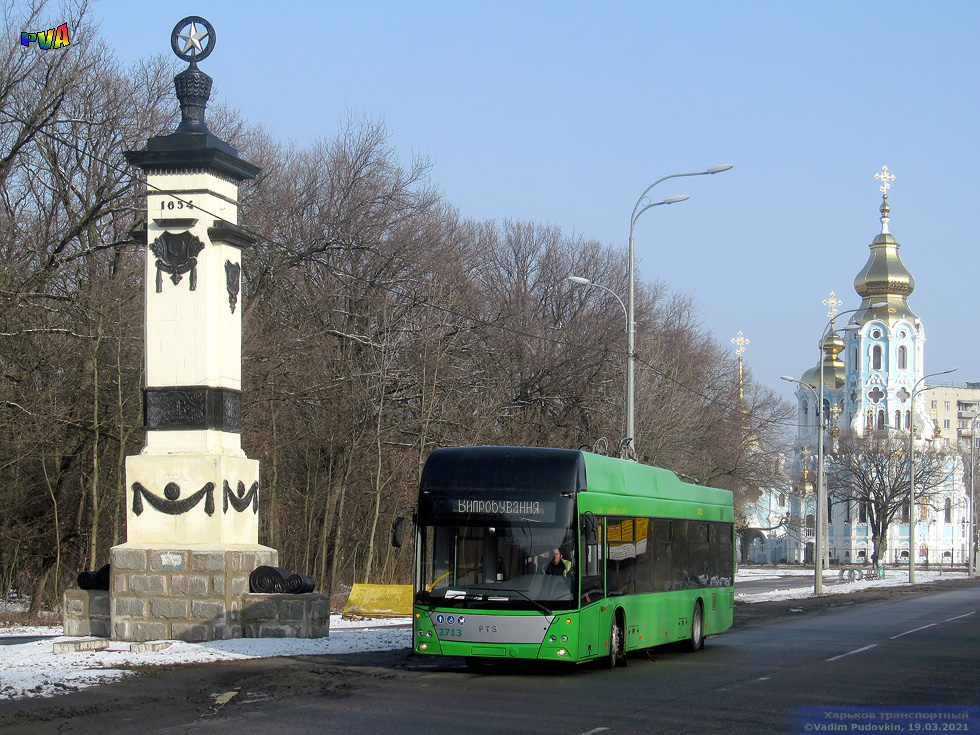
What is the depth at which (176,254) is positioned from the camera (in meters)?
18.5

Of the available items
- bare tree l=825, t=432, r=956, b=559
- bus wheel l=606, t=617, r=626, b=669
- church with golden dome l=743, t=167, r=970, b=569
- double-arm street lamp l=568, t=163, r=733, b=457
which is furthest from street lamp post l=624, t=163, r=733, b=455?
church with golden dome l=743, t=167, r=970, b=569

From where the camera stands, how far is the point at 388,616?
25.3 metres

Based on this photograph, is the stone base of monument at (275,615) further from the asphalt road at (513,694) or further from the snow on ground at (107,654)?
the asphalt road at (513,694)

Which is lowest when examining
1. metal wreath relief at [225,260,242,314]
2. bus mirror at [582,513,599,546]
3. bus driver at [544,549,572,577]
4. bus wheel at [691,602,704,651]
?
bus wheel at [691,602,704,651]

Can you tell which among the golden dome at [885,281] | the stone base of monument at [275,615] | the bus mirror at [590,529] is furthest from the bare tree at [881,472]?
the bus mirror at [590,529]

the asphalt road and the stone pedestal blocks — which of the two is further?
the stone pedestal blocks

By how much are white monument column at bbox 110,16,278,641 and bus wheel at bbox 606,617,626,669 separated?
5.30 metres

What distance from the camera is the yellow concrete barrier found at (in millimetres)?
25234

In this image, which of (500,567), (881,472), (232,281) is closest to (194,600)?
(232,281)

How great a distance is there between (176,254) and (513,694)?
8.75 metres

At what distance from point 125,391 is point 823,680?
641 inches

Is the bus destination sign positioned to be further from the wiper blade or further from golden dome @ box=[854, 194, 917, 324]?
golden dome @ box=[854, 194, 917, 324]

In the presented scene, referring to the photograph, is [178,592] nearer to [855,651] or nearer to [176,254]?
[176,254]

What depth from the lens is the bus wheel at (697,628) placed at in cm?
2009
